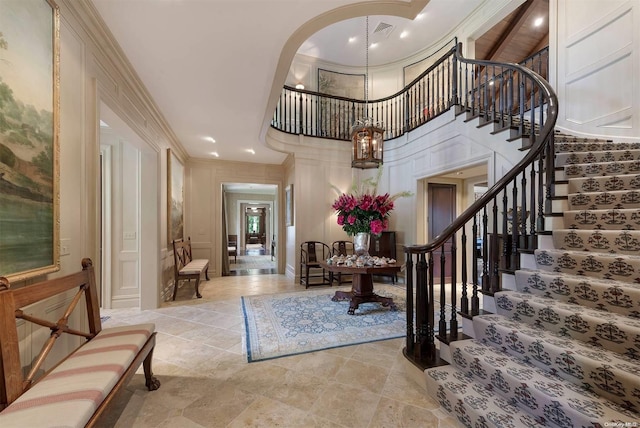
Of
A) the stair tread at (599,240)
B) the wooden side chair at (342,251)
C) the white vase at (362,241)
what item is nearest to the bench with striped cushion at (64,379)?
the white vase at (362,241)

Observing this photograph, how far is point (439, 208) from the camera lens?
5.54 metres

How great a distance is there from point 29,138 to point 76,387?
1298 millimetres

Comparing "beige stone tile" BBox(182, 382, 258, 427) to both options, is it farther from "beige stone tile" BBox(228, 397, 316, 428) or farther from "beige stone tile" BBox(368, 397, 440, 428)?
"beige stone tile" BBox(368, 397, 440, 428)

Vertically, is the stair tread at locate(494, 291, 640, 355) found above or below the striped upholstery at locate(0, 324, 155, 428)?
above

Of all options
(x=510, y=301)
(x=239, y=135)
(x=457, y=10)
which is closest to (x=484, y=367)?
(x=510, y=301)

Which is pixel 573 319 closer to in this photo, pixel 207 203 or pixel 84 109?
pixel 84 109

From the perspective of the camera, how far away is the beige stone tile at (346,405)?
5.43ft

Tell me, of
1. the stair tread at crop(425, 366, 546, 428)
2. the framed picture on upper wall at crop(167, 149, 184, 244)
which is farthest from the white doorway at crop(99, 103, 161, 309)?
the stair tread at crop(425, 366, 546, 428)

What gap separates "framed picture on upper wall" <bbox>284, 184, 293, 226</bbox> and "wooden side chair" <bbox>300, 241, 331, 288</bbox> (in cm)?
78

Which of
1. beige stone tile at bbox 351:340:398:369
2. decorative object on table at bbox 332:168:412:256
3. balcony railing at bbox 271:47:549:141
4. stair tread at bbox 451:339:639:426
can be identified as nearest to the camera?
stair tread at bbox 451:339:639:426

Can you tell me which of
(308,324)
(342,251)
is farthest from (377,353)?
(342,251)

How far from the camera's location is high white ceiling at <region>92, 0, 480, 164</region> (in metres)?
1.89

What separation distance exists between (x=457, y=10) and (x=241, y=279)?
726 centimetres

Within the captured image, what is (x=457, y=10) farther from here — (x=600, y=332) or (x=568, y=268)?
(x=600, y=332)
